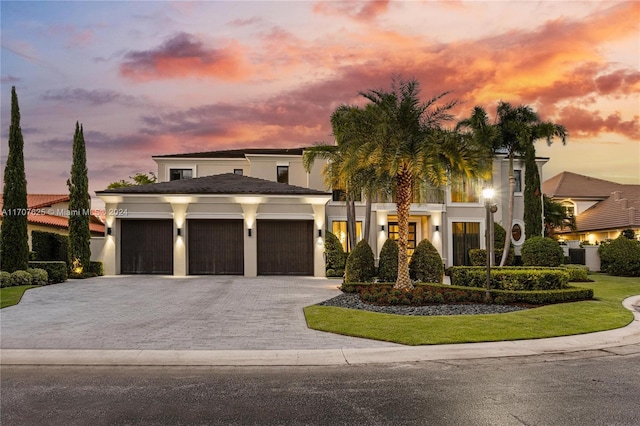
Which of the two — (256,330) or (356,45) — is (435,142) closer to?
(356,45)

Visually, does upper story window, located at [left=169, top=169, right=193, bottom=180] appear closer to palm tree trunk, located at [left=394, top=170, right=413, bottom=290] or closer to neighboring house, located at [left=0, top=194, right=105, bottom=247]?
neighboring house, located at [left=0, top=194, right=105, bottom=247]

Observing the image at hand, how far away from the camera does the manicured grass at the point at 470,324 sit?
10234mm

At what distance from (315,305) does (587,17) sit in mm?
15312

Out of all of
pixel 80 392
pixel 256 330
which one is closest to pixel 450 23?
pixel 256 330

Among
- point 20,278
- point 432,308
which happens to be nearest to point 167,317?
point 432,308

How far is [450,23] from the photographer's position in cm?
1809

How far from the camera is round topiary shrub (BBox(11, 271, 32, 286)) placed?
1902 centimetres

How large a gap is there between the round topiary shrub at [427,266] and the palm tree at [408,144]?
3.52 metres

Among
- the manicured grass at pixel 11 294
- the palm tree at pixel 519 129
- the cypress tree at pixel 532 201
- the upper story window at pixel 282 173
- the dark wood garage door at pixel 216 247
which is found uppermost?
the palm tree at pixel 519 129

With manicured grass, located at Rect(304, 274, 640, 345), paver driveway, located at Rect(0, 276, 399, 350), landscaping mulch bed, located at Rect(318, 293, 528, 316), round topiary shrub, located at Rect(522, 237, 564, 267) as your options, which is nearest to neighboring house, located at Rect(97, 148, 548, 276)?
paver driveway, located at Rect(0, 276, 399, 350)

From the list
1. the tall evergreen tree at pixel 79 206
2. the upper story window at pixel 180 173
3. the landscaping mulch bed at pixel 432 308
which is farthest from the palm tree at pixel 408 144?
the upper story window at pixel 180 173

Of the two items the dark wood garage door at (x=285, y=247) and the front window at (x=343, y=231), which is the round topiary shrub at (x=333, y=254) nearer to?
the dark wood garage door at (x=285, y=247)

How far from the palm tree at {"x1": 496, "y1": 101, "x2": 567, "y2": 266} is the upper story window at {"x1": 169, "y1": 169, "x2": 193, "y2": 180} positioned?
21055mm

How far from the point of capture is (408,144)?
16.1m
